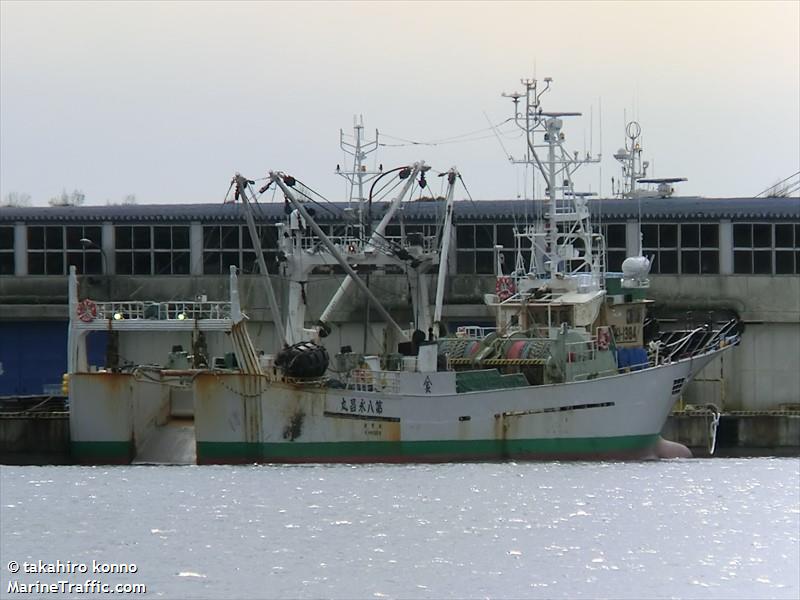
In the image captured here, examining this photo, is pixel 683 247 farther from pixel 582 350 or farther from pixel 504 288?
pixel 582 350

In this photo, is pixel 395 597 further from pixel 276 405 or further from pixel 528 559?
pixel 276 405

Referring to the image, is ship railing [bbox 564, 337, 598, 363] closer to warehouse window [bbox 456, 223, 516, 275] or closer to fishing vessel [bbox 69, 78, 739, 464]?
fishing vessel [bbox 69, 78, 739, 464]

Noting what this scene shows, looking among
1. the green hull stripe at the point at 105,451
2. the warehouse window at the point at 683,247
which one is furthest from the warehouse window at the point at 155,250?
the warehouse window at the point at 683,247

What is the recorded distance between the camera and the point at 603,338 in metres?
72.9

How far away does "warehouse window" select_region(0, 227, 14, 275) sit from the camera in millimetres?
86250

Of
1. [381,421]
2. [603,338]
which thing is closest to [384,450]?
[381,421]

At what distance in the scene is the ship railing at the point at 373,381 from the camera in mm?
70000

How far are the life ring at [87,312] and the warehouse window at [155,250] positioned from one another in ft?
49.6

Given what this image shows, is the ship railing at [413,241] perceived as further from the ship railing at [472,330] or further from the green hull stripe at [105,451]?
the green hull stripe at [105,451]

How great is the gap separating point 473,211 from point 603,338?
12.6 meters

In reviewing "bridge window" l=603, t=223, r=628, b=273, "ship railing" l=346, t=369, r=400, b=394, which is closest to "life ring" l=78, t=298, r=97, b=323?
"ship railing" l=346, t=369, r=400, b=394

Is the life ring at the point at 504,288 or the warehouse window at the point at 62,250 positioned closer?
the life ring at the point at 504,288

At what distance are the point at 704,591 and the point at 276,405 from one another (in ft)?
71.4

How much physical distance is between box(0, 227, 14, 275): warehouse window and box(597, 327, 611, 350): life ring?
23.8 meters
